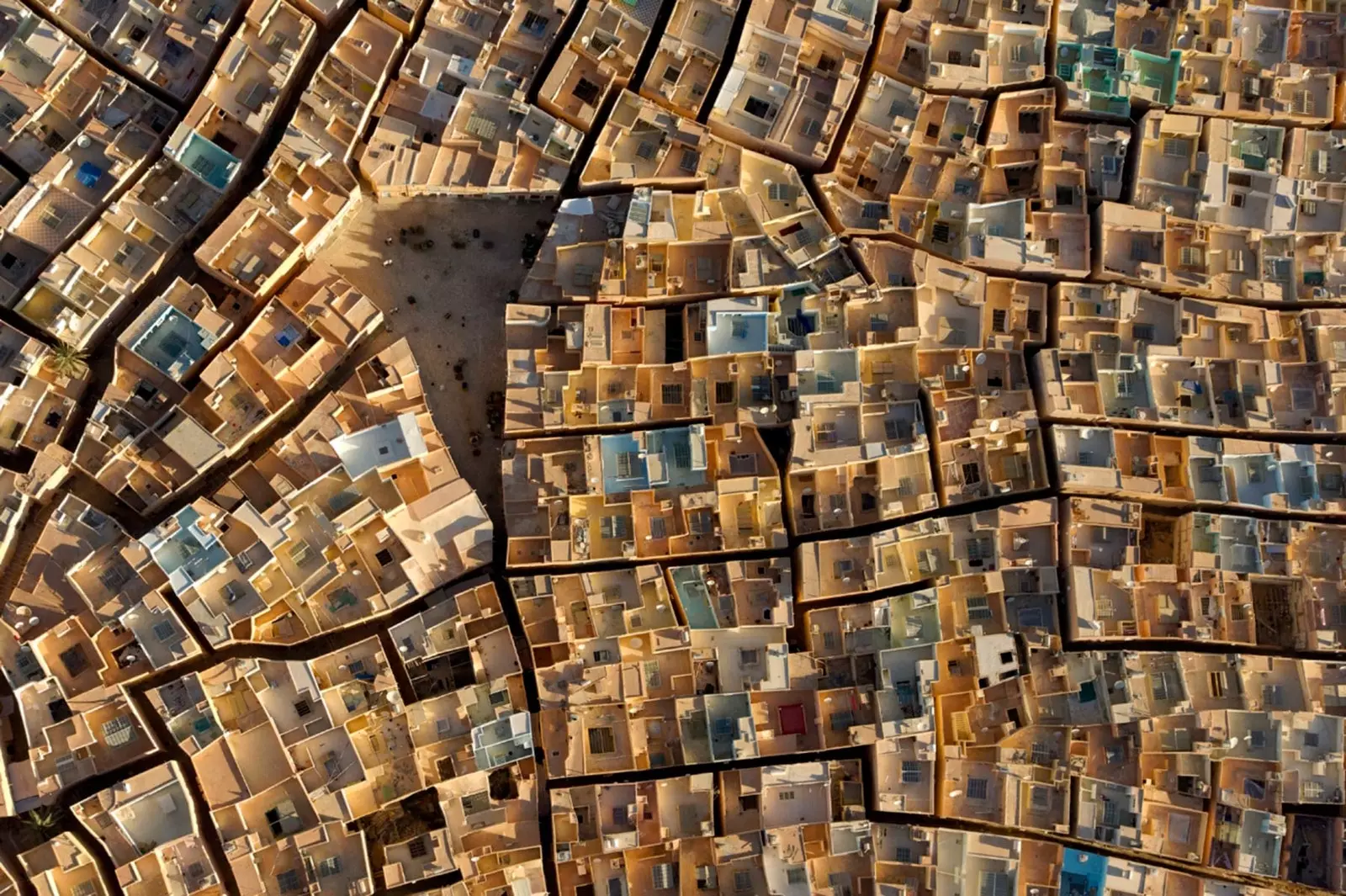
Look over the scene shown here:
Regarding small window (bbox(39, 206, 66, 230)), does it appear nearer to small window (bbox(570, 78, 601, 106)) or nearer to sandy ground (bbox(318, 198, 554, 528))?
sandy ground (bbox(318, 198, 554, 528))

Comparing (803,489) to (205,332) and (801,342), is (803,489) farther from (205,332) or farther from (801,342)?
(205,332)

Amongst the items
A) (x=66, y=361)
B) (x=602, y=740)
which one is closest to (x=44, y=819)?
(x=66, y=361)

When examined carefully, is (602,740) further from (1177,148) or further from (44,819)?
(1177,148)

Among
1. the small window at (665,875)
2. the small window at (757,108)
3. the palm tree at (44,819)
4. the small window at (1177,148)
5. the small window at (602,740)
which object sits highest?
the small window at (757,108)

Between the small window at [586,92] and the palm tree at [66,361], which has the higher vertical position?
the small window at [586,92]

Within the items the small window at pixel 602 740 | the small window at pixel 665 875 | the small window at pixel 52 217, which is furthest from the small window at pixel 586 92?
the small window at pixel 665 875

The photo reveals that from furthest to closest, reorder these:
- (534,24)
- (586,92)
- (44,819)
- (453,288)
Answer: (534,24) < (586,92) < (453,288) < (44,819)

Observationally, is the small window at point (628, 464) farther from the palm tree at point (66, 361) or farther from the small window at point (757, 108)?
the palm tree at point (66, 361)
